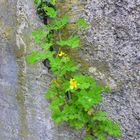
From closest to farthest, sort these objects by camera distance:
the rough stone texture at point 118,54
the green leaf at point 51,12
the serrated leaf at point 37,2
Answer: the rough stone texture at point 118,54, the green leaf at point 51,12, the serrated leaf at point 37,2

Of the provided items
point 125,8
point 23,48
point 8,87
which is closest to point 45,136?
point 8,87

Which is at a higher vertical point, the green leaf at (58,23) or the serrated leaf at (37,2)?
the serrated leaf at (37,2)

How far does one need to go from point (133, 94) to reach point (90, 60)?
34cm

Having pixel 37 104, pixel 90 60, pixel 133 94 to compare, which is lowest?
pixel 37 104

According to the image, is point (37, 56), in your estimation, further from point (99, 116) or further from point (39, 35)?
point (99, 116)

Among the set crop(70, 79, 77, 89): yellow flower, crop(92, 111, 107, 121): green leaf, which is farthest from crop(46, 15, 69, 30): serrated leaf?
crop(92, 111, 107, 121): green leaf

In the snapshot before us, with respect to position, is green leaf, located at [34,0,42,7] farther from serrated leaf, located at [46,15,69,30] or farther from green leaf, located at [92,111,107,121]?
green leaf, located at [92,111,107,121]

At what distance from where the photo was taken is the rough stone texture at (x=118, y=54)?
198cm

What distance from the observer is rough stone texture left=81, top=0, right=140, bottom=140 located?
78.1 inches

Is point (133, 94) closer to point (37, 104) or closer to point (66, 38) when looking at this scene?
point (66, 38)

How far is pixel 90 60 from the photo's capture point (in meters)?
2.16

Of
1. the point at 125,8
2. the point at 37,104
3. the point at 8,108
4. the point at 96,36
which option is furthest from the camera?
the point at 8,108

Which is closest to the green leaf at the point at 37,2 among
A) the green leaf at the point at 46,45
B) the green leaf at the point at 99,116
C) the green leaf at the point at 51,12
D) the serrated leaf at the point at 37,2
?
the serrated leaf at the point at 37,2

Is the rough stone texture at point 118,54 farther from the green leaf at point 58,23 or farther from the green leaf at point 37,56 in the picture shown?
the green leaf at point 37,56
